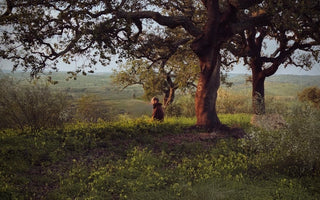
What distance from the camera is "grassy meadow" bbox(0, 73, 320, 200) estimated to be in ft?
23.6

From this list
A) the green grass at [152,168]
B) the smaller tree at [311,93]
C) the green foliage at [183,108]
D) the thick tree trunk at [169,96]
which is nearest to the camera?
the green grass at [152,168]

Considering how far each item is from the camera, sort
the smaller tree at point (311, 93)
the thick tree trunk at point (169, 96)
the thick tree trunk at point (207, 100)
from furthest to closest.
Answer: the smaller tree at point (311, 93), the thick tree trunk at point (169, 96), the thick tree trunk at point (207, 100)

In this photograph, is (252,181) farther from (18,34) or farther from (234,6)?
(18,34)

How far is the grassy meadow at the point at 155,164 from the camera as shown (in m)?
7.19

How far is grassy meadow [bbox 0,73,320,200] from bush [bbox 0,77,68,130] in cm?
43

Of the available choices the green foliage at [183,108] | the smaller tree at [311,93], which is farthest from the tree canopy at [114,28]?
the smaller tree at [311,93]

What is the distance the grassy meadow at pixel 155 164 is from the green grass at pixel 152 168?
0.02m

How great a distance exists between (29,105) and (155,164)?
5.56 meters

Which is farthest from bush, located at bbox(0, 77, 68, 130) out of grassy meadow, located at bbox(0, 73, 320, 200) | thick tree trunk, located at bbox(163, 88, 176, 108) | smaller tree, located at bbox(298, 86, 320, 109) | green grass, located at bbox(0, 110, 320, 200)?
smaller tree, located at bbox(298, 86, 320, 109)

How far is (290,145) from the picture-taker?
8.46 m

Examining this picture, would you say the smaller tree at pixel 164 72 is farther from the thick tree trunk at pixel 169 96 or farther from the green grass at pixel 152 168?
the green grass at pixel 152 168

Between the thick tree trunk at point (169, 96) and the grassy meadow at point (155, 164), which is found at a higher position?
the thick tree trunk at point (169, 96)

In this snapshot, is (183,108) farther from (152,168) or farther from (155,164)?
(152,168)

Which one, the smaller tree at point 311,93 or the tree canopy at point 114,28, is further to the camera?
the smaller tree at point 311,93
